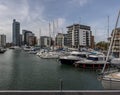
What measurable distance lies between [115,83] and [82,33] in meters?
153

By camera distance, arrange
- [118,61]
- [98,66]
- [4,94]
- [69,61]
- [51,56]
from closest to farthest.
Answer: [4,94] → [118,61] → [98,66] → [69,61] → [51,56]

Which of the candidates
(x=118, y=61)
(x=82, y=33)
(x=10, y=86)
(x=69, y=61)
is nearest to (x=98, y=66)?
(x=118, y=61)

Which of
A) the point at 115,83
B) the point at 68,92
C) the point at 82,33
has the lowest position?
the point at 115,83

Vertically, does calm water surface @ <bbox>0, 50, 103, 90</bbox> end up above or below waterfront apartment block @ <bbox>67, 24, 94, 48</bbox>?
below

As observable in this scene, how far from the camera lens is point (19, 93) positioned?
336 inches

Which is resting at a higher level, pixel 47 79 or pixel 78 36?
pixel 78 36

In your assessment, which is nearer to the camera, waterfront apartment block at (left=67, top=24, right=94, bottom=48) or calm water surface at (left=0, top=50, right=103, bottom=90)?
calm water surface at (left=0, top=50, right=103, bottom=90)

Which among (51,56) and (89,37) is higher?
(89,37)

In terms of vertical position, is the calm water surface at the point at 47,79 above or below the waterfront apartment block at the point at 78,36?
below

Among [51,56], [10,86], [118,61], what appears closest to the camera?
[10,86]

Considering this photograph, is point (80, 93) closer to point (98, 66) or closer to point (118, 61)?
point (118, 61)

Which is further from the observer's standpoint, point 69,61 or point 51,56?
point 51,56

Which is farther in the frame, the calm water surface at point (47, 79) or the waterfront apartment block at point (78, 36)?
the waterfront apartment block at point (78, 36)

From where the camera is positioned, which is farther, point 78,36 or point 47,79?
point 78,36
